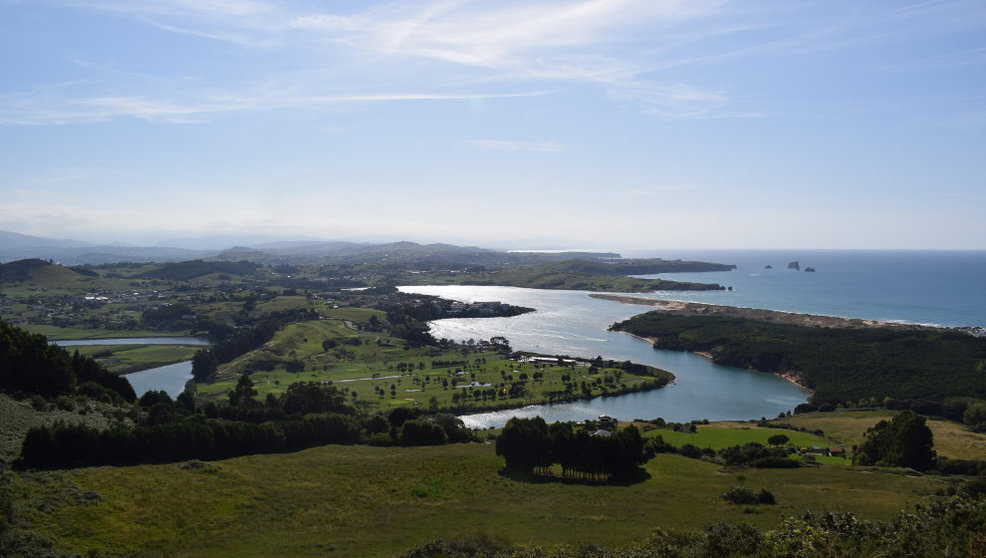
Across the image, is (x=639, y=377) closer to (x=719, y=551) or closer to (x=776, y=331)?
(x=776, y=331)

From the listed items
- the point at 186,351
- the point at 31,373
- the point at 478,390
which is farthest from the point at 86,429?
the point at 186,351

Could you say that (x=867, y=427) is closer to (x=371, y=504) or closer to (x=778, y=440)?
(x=778, y=440)

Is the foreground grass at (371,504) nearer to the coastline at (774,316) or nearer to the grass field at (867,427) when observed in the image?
the grass field at (867,427)

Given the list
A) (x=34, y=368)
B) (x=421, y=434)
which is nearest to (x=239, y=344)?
(x=34, y=368)

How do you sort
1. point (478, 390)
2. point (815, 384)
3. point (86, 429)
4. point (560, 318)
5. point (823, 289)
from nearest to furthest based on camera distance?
point (86, 429) → point (478, 390) → point (815, 384) → point (560, 318) → point (823, 289)

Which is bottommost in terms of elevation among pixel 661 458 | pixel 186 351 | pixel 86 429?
pixel 186 351

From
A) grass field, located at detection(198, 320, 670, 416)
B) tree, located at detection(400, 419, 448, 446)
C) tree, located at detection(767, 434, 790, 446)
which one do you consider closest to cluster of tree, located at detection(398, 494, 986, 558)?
tree, located at detection(400, 419, 448, 446)

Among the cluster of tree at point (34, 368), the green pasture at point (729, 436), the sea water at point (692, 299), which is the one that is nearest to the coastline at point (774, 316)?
the sea water at point (692, 299)
